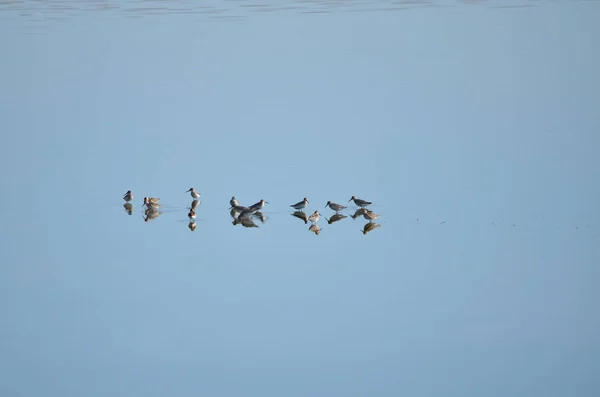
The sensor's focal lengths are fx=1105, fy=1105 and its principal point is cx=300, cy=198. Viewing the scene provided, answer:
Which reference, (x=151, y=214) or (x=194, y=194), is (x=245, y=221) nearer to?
(x=194, y=194)

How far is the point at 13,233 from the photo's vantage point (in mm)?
13094

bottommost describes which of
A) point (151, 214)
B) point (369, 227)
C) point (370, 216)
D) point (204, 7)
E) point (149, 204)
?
point (369, 227)

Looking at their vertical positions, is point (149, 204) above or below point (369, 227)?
above

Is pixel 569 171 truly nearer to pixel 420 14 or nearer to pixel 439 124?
pixel 439 124

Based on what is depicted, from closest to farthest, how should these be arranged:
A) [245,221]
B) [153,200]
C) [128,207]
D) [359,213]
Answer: [245,221], [359,213], [153,200], [128,207]

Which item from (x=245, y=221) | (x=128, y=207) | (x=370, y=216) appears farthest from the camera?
(x=128, y=207)

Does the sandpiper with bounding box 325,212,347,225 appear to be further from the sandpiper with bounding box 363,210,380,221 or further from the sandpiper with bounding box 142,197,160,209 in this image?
the sandpiper with bounding box 142,197,160,209

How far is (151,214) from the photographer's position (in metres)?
13.8

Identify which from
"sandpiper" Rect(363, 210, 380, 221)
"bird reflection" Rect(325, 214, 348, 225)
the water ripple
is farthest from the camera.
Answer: the water ripple

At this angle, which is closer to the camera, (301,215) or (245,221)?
(245,221)

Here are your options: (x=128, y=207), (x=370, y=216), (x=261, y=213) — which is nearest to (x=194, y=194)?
(x=128, y=207)

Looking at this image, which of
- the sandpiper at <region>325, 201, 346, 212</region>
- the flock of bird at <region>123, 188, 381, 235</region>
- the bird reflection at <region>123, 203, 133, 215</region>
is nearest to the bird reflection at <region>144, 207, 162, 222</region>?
the flock of bird at <region>123, 188, 381, 235</region>

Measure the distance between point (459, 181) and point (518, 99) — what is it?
4392 mm

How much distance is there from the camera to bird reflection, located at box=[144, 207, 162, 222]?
13722 mm
